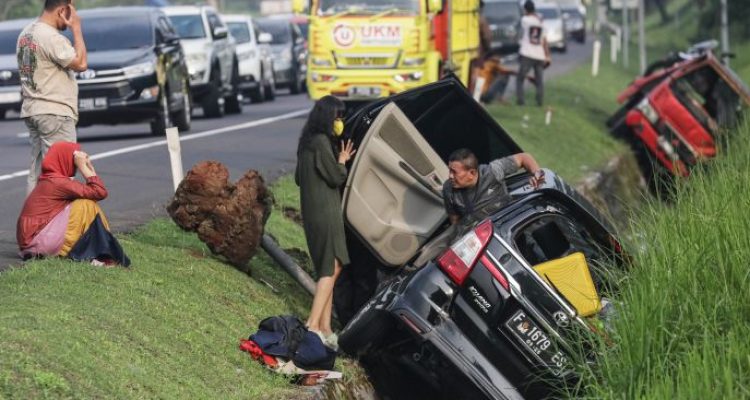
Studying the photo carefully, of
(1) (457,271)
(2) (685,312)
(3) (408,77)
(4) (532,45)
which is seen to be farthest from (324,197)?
(4) (532,45)

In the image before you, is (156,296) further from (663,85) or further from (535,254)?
(663,85)

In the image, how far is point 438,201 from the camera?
36.9 ft

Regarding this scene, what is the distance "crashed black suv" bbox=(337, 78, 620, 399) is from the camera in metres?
9.09

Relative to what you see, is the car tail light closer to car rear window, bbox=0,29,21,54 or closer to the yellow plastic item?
the yellow plastic item

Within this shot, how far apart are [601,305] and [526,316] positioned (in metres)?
0.48

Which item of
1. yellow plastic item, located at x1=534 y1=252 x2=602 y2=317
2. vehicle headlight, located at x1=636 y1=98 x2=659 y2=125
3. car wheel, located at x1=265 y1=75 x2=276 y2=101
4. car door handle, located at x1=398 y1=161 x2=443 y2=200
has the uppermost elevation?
car door handle, located at x1=398 y1=161 x2=443 y2=200

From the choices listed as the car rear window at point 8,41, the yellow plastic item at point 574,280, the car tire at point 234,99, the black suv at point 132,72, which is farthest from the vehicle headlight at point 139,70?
the yellow plastic item at point 574,280

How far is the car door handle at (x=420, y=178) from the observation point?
1101 cm

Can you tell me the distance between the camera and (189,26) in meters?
29.7

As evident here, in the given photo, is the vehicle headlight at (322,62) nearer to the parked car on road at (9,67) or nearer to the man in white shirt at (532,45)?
the parked car on road at (9,67)

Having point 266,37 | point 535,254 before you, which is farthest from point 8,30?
point 535,254

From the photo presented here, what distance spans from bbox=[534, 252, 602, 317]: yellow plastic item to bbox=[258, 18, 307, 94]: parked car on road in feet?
98.4

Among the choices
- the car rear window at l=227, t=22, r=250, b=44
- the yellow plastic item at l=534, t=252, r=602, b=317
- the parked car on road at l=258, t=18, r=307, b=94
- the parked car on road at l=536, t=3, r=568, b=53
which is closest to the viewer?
the yellow plastic item at l=534, t=252, r=602, b=317

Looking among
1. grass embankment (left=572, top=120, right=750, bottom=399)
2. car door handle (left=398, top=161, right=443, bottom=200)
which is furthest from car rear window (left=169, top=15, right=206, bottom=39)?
grass embankment (left=572, top=120, right=750, bottom=399)
